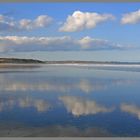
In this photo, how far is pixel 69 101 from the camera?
13.1 feet

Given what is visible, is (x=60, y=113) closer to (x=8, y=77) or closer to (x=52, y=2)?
(x=8, y=77)

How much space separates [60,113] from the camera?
3906mm

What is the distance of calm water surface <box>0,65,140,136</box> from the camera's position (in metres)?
3.79

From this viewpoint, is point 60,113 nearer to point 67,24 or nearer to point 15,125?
point 15,125

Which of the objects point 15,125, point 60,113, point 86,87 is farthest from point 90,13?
point 15,125

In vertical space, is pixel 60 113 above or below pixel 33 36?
below

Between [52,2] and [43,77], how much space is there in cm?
94

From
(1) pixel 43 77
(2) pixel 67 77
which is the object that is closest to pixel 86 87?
(2) pixel 67 77

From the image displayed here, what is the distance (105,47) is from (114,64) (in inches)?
8.6

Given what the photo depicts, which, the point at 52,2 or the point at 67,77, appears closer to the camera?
the point at 52,2

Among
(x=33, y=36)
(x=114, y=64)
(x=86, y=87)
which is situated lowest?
(x=86, y=87)

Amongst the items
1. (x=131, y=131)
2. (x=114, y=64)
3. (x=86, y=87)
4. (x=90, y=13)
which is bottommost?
(x=131, y=131)

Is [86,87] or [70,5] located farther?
[86,87]

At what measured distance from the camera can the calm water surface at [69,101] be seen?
379 centimetres
